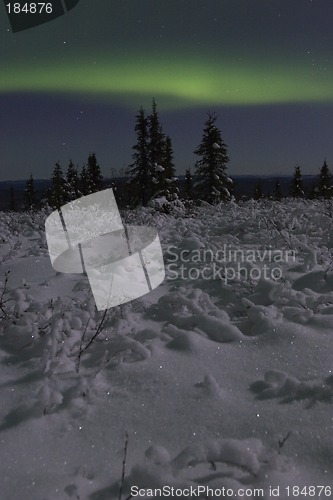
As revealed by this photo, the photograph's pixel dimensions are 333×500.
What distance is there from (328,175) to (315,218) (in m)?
44.4

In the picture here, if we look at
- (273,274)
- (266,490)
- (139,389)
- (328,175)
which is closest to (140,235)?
(273,274)

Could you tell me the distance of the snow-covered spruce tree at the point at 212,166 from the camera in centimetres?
3512

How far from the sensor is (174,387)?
3.15 metres

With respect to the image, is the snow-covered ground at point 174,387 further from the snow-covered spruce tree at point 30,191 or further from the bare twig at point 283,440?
the snow-covered spruce tree at point 30,191

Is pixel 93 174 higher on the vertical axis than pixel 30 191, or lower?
higher

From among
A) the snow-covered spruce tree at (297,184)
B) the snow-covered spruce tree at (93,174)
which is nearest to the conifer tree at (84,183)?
the snow-covered spruce tree at (93,174)

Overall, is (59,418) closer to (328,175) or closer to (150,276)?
(150,276)

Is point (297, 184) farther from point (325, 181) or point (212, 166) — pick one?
point (212, 166)

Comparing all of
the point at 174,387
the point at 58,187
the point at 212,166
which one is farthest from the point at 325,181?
the point at 174,387

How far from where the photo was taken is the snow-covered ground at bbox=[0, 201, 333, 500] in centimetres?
230

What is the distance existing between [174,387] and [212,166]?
1324 inches

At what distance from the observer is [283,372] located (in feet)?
10.6

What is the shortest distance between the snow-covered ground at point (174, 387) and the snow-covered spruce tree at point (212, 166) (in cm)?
3056

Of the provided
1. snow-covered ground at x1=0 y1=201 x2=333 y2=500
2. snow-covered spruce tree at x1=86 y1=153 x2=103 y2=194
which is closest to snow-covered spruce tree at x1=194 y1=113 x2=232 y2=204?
snow-covered spruce tree at x1=86 y1=153 x2=103 y2=194
